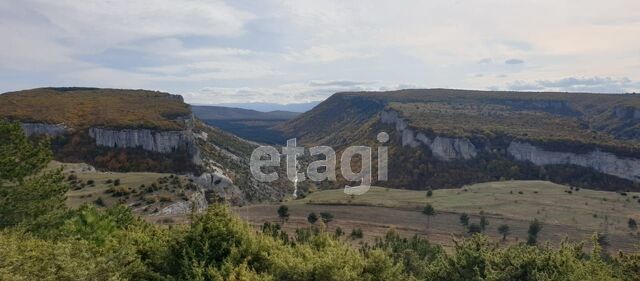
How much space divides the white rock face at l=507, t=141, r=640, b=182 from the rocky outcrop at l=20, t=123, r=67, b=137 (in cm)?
12765

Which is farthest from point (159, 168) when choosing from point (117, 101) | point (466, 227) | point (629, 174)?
point (629, 174)

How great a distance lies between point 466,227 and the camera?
84188 millimetres

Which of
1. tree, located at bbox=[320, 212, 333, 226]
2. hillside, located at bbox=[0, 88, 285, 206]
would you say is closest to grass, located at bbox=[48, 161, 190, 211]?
hillside, located at bbox=[0, 88, 285, 206]

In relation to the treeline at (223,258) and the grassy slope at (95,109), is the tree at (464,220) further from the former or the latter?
the grassy slope at (95,109)

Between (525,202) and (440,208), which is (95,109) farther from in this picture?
(525,202)

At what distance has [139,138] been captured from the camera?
420 ft

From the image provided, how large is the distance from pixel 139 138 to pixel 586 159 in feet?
404

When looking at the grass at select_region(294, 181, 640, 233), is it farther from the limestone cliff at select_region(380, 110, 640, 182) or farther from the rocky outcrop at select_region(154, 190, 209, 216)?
the limestone cliff at select_region(380, 110, 640, 182)

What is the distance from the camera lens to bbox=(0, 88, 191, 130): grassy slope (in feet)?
429

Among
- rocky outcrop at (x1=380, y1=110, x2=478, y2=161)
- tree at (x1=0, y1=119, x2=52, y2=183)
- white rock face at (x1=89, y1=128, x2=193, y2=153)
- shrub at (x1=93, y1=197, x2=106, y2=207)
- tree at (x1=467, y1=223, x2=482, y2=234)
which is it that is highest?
tree at (x1=0, y1=119, x2=52, y2=183)

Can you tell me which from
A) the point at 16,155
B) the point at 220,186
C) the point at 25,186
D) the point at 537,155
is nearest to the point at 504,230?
the point at 220,186

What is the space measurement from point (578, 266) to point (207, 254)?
60.4 feet

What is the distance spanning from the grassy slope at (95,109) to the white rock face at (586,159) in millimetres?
100591

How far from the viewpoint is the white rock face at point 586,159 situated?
437 feet
